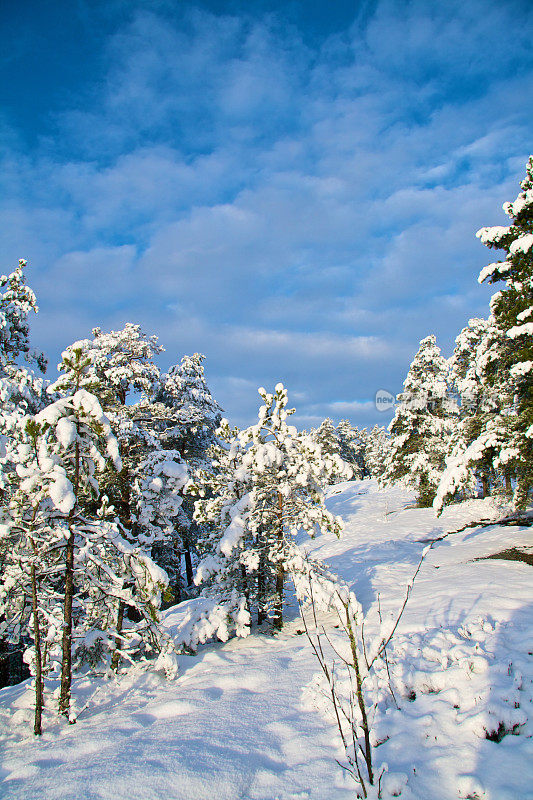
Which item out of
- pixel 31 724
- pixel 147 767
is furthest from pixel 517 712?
pixel 31 724

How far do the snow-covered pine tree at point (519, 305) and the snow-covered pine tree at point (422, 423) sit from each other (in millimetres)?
11663

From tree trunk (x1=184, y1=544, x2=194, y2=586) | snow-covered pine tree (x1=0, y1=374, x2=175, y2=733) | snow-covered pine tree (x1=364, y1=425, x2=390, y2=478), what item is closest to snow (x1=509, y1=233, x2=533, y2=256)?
snow-covered pine tree (x1=0, y1=374, x2=175, y2=733)

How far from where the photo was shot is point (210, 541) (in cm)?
1073

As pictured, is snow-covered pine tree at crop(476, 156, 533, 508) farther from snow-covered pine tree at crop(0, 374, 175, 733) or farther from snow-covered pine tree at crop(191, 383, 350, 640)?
snow-covered pine tree at crop(0, 374, 175, 733)

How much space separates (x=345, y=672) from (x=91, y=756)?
3.28 metres

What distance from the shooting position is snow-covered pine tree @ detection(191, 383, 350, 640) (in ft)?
30.2

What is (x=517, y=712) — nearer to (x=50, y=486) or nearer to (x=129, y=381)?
(x=50, y=486)

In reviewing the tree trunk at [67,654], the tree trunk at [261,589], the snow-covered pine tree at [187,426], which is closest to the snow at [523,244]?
the tree trunk at [261,589]

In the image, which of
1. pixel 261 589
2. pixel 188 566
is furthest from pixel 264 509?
pixel 188 566

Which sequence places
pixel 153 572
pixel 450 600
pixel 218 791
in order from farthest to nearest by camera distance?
pixel 450 600
pixel 153 572
pixel 218 791

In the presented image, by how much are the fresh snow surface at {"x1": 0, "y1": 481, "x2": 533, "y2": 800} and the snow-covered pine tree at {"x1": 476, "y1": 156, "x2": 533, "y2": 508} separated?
370 cm

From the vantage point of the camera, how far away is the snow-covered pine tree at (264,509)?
9.20 meters

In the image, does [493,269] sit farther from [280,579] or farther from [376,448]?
[376,448]

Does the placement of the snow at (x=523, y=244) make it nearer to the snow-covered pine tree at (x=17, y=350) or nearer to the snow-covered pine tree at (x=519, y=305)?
the snow-covered pine tree at (x=519, y=305)
